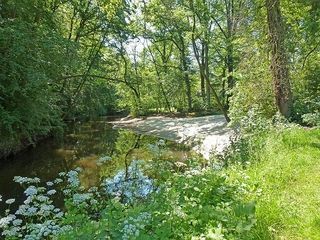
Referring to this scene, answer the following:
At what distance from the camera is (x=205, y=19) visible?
25.9 m

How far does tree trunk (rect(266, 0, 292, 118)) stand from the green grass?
2591 millimetres

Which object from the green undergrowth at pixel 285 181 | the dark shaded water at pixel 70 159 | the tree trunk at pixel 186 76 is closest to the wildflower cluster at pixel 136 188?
the green undergrowth at pixel 285 181

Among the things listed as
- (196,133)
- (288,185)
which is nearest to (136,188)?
(288,185)

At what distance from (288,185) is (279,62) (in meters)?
6.58

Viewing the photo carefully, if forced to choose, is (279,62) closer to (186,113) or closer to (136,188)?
(136,188)

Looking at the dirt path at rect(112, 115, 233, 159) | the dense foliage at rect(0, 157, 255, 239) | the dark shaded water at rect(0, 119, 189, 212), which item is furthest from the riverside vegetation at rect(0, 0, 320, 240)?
the dirt path at rect(112, 115, 233, 159)

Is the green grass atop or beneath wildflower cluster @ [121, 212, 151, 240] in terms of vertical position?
beneath

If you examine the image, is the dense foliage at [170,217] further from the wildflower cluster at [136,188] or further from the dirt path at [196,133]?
the dirt path at [196,133]

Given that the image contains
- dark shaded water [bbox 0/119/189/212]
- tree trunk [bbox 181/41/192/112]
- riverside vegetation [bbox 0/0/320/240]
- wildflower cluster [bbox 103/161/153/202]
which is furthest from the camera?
tree trunk [bbox 181/41/192/112]

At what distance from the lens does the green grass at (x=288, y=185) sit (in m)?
3.68

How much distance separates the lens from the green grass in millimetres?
3678

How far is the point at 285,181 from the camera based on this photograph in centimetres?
541

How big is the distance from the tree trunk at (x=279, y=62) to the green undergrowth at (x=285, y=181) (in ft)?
6.66

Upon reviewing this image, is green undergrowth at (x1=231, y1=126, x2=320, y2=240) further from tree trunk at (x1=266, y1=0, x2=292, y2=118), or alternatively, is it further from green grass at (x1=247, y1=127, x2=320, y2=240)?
tree trunk at (x1=266, y1=0, x2=292, y2=118)
